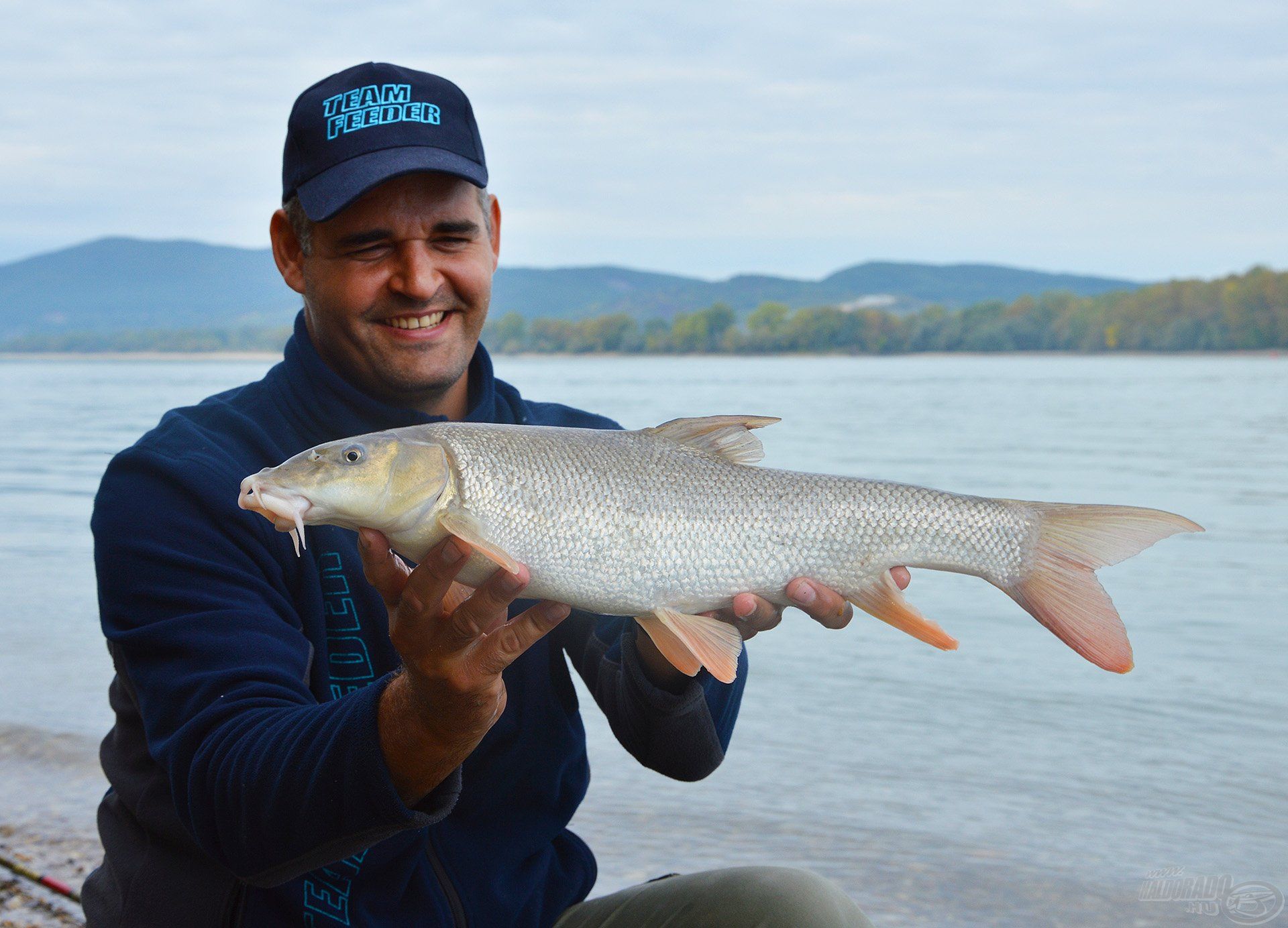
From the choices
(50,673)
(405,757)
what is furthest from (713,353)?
(405,757)

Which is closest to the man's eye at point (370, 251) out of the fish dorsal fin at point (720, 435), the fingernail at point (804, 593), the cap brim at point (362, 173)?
the cap brim at point (362, 173)

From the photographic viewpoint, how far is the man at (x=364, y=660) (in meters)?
2.16

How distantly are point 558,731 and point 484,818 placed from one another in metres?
0.28

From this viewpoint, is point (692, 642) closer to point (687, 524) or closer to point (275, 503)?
point (687, 524)

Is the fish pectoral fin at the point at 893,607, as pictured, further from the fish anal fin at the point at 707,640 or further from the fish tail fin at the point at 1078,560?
the fish anal fin at the point at 707,640

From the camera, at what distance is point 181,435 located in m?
2.64

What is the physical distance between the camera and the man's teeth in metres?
3.03

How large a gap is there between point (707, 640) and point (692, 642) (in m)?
0.04

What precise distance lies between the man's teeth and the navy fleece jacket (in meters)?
0.20

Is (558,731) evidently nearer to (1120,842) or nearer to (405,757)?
(405,757)

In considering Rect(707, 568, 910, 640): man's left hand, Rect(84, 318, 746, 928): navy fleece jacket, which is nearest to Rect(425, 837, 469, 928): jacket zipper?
Rect(84, 318, 746, 928): navy fleece jacket

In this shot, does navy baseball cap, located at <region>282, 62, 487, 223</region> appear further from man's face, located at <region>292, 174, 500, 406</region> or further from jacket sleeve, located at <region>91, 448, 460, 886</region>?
jacket sleeve, located at <region>91, 448, 460, 886</region>

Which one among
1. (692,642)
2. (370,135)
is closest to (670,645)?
(692,642)

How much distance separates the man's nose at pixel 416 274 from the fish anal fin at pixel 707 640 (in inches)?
40.5
